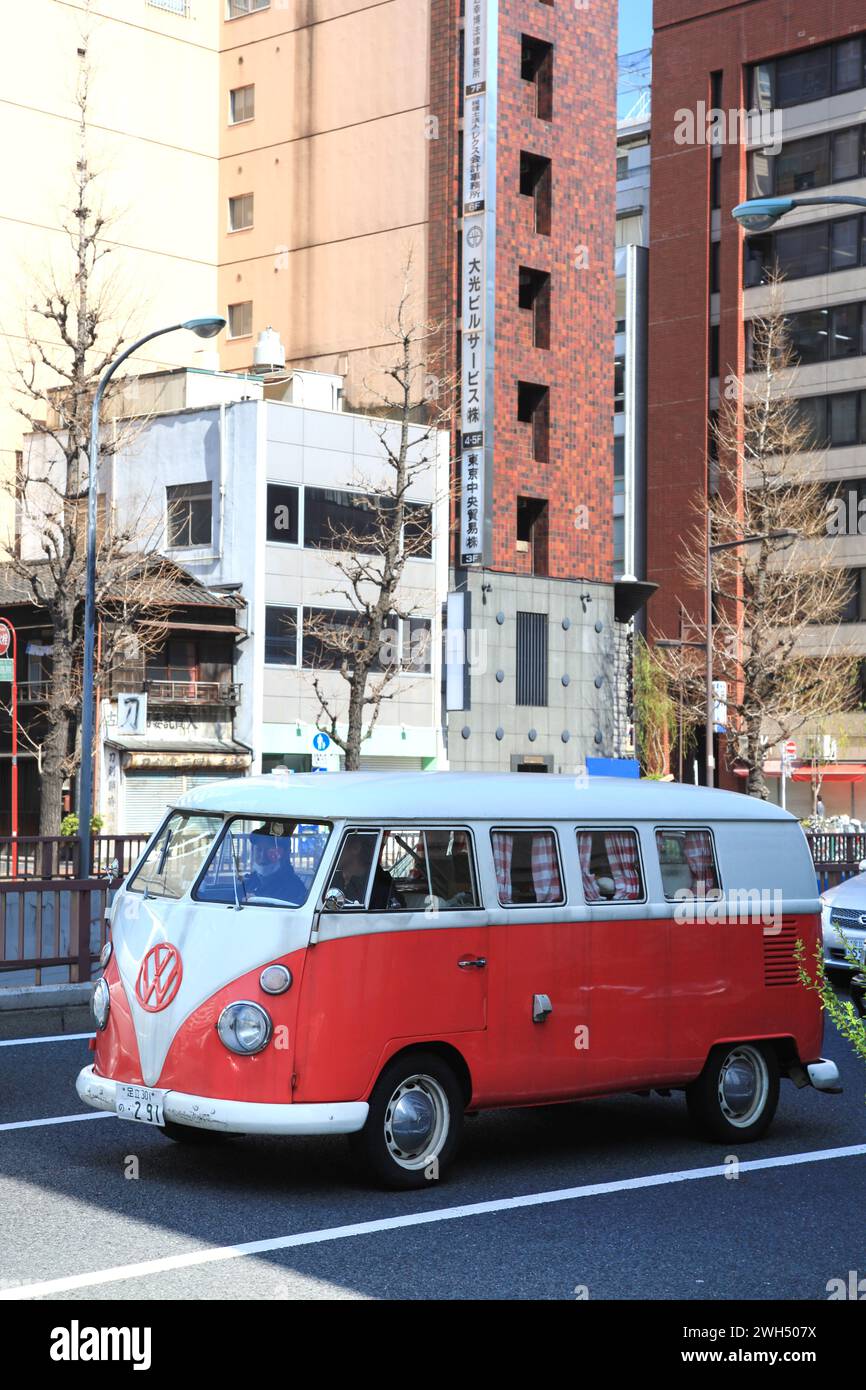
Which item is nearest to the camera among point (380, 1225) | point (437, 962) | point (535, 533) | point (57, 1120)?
point (380, 1225)

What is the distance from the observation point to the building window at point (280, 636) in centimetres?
4431

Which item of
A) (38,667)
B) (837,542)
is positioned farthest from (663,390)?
(38,667)

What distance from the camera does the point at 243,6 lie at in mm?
56062

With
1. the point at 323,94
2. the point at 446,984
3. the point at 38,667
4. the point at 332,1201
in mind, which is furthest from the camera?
the point at 323,94

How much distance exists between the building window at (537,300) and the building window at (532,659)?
7740mm

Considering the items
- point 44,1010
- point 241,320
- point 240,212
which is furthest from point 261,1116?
point 240,212

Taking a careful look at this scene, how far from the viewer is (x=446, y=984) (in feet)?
29.2

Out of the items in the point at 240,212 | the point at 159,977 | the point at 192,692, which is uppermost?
the point at 240,212

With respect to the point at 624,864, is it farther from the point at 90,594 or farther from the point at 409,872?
the point at 90,594

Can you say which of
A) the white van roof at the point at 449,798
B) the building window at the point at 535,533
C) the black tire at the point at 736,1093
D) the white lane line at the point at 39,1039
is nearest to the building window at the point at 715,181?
the building window at the point at 535,533

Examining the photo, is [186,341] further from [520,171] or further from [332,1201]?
[332,1201]

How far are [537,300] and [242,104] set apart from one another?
13.5 metres

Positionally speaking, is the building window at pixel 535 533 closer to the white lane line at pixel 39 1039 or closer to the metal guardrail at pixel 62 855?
the metal guardrail at pixel 62 855

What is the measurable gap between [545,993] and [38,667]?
3607 centimetres
